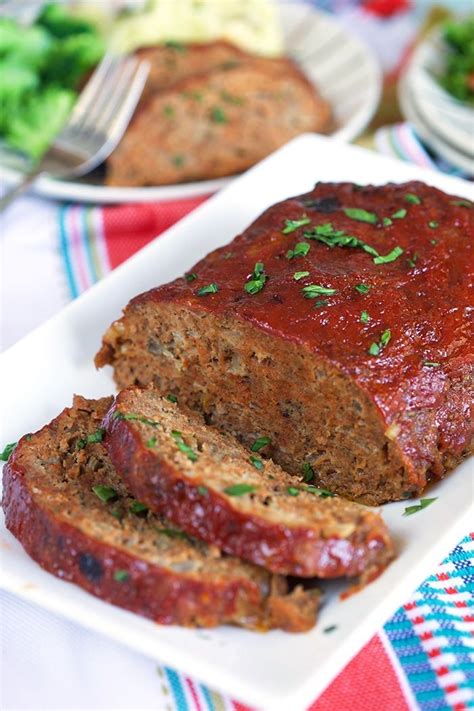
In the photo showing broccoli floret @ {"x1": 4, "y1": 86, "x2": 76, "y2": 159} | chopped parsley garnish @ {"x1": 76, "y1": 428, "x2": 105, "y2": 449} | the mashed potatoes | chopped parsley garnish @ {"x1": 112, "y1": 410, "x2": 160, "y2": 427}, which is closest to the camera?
chopped parsley garnish @ {"x1": 112, "y1": 410, "x2": 160, "y2": 427}

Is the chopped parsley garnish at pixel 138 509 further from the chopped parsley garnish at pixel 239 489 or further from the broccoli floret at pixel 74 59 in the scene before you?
the broccoli floret at pixel 74 59

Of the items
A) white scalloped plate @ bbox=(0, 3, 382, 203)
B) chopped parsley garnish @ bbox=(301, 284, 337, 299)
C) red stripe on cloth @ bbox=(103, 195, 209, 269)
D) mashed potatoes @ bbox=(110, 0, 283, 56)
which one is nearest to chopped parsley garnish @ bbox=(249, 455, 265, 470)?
chopped parsley garnish @ bbox=(301, 284, 337, 299)

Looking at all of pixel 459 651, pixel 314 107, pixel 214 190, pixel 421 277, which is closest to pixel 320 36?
pixel 314 107

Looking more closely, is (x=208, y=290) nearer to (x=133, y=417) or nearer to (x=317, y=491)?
(x=133, y=417)

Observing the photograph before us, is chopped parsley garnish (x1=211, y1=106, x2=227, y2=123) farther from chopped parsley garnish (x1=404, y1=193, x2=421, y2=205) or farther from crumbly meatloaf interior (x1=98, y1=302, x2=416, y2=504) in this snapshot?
crumbly meatloaf interior (x1=98, y1=302, x2=416, y2=504)

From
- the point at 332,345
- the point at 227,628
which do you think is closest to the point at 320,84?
the point at 332,345

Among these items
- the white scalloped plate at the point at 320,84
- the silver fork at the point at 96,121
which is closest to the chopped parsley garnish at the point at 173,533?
the white scalloped plate at the point at 320,84

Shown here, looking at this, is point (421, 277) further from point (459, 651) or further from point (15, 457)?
point (15, 457)
